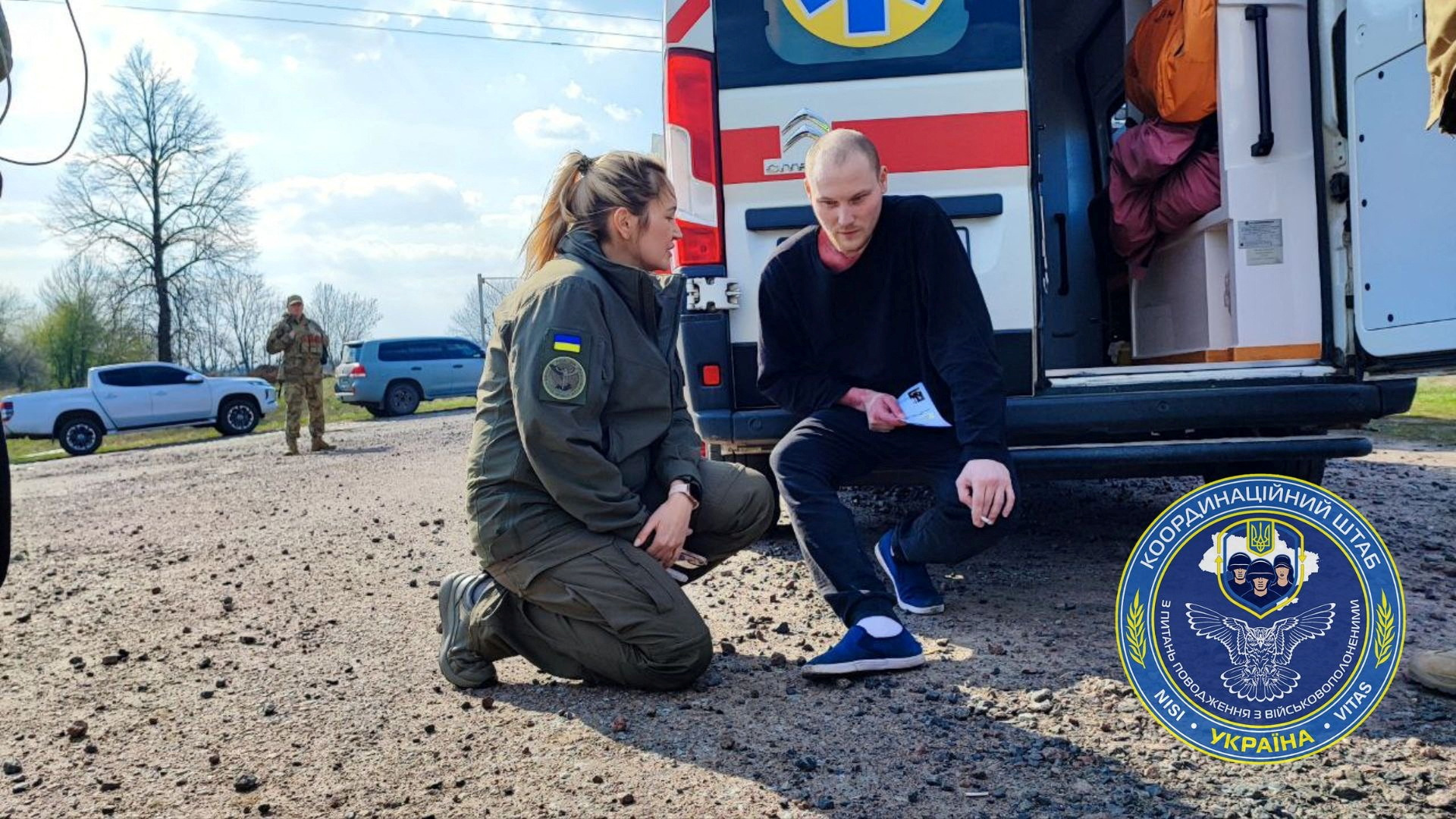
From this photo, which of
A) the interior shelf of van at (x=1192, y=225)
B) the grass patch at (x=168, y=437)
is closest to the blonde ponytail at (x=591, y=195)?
the interior shelf of van at (x=1192, y=225)

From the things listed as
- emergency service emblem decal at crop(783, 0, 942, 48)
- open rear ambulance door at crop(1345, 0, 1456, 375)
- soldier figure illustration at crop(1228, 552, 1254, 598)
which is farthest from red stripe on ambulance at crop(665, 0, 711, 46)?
soldier figure illustration at crop(1228, 552, 1254, 598)

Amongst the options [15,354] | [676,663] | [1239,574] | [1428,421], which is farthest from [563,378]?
[15,354]

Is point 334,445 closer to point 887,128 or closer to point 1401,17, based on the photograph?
point 887,128

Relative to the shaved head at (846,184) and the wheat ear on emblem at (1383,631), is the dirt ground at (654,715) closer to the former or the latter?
the wheat ear on emblem at (1383,631)

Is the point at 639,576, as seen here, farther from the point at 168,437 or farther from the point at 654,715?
the point at 168,437

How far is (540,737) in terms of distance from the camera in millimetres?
2602

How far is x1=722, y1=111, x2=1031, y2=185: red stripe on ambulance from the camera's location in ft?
12.8

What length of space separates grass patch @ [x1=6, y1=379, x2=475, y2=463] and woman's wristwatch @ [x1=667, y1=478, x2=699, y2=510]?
14.9 m

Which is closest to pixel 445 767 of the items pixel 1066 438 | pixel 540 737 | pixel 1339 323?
pixel 540 737

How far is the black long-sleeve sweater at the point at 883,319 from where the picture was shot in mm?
3244

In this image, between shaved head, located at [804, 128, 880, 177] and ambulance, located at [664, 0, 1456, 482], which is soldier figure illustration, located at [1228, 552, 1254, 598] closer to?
ambulance, located at [664, 0, 1456, 482]

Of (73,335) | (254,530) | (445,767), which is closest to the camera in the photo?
(445,767)

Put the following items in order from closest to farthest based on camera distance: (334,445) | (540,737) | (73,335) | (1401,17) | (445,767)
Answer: (445,767)
(540,737)
(1401,17)
(334,445)
(73,335)

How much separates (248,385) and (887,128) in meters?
19.7
